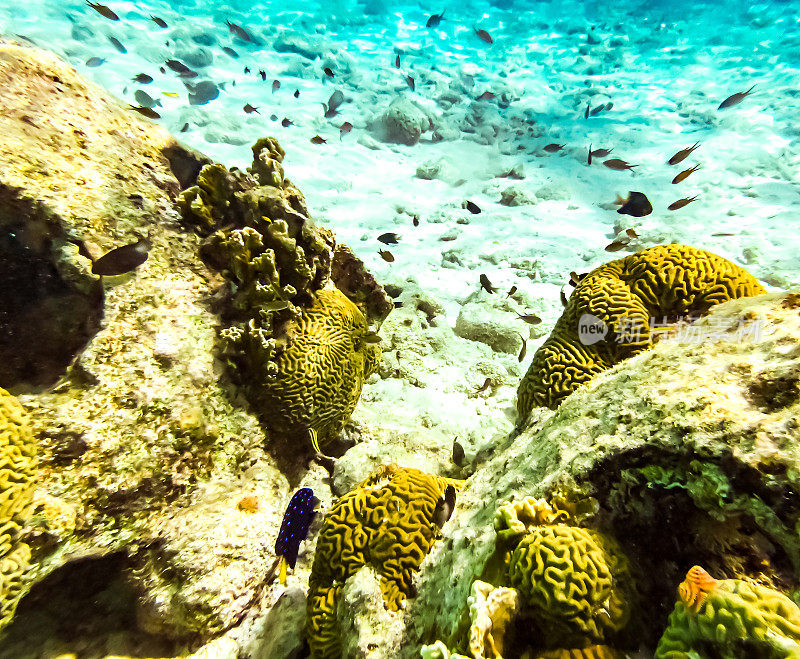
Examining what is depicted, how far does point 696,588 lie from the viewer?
110 centimetres

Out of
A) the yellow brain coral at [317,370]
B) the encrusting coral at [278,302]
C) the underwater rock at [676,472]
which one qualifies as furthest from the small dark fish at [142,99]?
the underwater rock at [676,472]

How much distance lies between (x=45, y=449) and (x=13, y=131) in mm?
2241

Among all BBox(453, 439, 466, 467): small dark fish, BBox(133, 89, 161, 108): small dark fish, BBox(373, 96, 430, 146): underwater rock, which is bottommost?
BBox(453, 439, 466, 467): small dark fish

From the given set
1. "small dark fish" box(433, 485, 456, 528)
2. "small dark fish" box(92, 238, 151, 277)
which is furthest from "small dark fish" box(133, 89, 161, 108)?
"small dark fish" box(433, 485, 456, 528)

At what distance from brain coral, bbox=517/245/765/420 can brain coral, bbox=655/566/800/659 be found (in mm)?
1852

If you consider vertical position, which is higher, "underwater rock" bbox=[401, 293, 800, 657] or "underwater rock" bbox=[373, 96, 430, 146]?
"underwater rock" bbox=[373, 96, 430, 146]

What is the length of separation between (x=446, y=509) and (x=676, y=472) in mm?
1256

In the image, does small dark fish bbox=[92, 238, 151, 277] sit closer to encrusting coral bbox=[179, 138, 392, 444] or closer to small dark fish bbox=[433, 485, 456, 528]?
encrusting coral bbox=[179, 138, 392, 444]

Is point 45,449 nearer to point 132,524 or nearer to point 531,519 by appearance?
point 132,524

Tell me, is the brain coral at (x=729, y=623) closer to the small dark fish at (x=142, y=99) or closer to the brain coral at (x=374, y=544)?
the brain coral at (x=374, y=544)

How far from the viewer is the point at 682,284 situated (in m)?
2.70

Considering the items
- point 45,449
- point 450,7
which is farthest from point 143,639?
point 450,7

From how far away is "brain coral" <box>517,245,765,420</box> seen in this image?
267cm

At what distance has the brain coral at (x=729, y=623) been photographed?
3.08 feet
